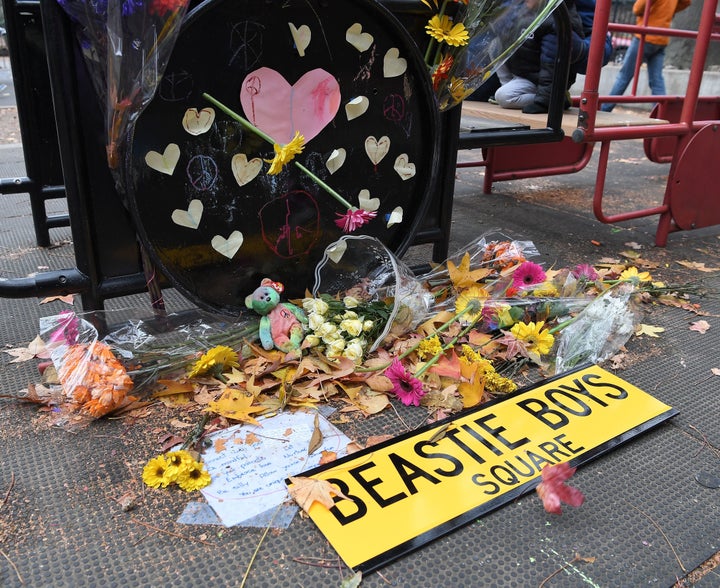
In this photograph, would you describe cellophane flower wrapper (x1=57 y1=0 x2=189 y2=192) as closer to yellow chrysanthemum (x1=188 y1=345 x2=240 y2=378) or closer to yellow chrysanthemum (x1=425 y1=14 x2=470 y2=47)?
yellow chrysanthemum (x1=188 y1=345 x2=240 y2=378)

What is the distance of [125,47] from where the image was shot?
1.60 meters

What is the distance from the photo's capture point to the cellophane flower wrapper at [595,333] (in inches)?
82.6

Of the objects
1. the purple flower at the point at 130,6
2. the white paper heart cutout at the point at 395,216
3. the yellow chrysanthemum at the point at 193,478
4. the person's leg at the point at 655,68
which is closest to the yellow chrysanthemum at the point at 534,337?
the white paper heart cutout at the point at 395,216

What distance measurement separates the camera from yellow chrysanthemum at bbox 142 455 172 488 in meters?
1.48

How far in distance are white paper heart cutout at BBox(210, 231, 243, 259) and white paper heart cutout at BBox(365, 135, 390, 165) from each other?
1.79 ft

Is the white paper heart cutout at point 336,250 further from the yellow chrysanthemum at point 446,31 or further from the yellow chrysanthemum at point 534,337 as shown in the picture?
the yellow chrysanthemum at point 446,31

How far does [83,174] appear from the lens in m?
1.74

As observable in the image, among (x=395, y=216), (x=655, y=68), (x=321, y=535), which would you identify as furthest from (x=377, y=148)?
(x=655, y=68)

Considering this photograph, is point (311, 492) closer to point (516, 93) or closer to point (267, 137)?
point (267, 137)

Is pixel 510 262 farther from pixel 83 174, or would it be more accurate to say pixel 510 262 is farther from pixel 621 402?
pixel 83 174

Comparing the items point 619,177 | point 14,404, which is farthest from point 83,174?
point 619,177

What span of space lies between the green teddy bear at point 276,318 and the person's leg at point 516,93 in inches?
73.4

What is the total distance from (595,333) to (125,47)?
171 centimetres

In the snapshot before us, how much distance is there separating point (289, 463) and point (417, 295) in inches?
32.0
